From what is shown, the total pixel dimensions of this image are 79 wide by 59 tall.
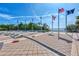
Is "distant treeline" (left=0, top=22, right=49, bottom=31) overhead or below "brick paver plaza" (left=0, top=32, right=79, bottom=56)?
overhead

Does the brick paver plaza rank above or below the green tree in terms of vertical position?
below

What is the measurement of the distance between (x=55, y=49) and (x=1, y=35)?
0.78 metres

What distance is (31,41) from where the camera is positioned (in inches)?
164

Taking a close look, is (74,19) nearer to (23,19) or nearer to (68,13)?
(68,13)

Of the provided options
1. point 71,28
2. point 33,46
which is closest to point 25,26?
point 33,46

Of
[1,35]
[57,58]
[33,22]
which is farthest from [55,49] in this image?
[1,35]

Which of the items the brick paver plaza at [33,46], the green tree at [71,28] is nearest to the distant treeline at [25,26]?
the brick paver plaza at [33,46]

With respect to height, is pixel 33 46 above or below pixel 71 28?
below

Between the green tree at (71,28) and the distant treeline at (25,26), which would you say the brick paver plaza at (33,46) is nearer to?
the distant treeline at (25,26)

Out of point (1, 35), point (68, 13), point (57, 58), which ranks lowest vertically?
point (57, 58)

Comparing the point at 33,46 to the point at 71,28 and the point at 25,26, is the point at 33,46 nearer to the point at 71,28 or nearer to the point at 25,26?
the point at 25,26

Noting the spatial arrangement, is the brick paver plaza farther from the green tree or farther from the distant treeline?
the green tree

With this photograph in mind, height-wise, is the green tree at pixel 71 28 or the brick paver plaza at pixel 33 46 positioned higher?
the green tree at pixel 71 28

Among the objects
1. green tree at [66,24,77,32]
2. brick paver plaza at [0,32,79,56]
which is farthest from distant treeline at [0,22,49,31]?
green tree at [66,24,77,32]
